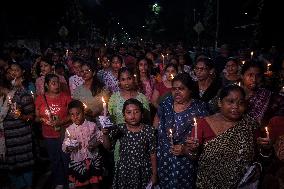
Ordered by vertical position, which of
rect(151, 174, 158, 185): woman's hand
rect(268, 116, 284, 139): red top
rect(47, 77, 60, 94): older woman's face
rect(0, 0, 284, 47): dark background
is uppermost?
rect(0, 0, 284, 47): dark background

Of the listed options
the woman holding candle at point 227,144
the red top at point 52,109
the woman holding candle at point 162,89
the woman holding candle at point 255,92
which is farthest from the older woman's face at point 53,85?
the woman holding candle at point 227,144

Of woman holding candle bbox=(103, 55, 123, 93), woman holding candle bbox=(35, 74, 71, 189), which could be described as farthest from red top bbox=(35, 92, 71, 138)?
woman holding candle bbox=(103, 55, 123, 93)

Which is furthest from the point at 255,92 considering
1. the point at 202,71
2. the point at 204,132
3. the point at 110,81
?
the point at 110,81

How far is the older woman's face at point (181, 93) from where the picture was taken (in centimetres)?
482

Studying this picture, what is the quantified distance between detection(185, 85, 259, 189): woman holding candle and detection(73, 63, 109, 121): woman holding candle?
331cm

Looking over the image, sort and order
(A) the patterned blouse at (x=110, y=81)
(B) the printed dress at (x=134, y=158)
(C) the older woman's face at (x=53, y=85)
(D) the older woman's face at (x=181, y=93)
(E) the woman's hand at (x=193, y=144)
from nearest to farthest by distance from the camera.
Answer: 1. (E) the woman's hand at (x=193, y=144)
2. (D) the older woman's face at (x=181, y=93)
3. (B) the printed dress at (x=134, y=158)
4. (C) the older woman's face at (x=53, y=85)
5. (A) the patterned blouse at (x=110, y=81)

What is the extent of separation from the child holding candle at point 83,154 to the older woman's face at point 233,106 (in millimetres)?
2442

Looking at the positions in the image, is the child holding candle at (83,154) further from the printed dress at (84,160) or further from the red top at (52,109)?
the red top at (52,109)

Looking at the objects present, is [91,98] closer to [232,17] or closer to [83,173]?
[83,173]

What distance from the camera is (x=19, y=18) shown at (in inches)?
1314

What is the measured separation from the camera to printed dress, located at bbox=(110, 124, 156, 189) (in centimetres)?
505

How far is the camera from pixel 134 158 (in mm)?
5059

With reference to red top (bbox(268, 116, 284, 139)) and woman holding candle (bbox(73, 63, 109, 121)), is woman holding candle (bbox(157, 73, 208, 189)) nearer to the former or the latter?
red top (bbox(268, 116, 284, 139))

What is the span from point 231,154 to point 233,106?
475mm
